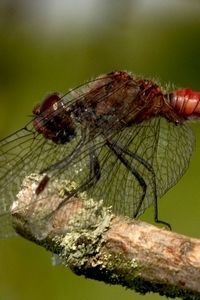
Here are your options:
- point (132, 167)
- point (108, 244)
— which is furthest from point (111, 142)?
point (108, 244)

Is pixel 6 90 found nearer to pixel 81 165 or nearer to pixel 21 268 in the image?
pixel 21 268

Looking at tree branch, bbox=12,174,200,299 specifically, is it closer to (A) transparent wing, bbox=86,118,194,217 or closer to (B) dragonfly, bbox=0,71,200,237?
(B) dragonfly, bbox=0,71,200,237

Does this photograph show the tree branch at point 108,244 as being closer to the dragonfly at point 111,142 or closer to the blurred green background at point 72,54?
the dragonfly at point 111,142

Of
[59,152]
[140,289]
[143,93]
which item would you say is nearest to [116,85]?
[143,93]

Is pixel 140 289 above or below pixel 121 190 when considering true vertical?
below

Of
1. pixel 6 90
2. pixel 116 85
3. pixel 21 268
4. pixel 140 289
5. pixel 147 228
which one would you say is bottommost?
pixel 140 289

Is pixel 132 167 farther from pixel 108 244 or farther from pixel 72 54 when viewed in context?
pixel 72 54
